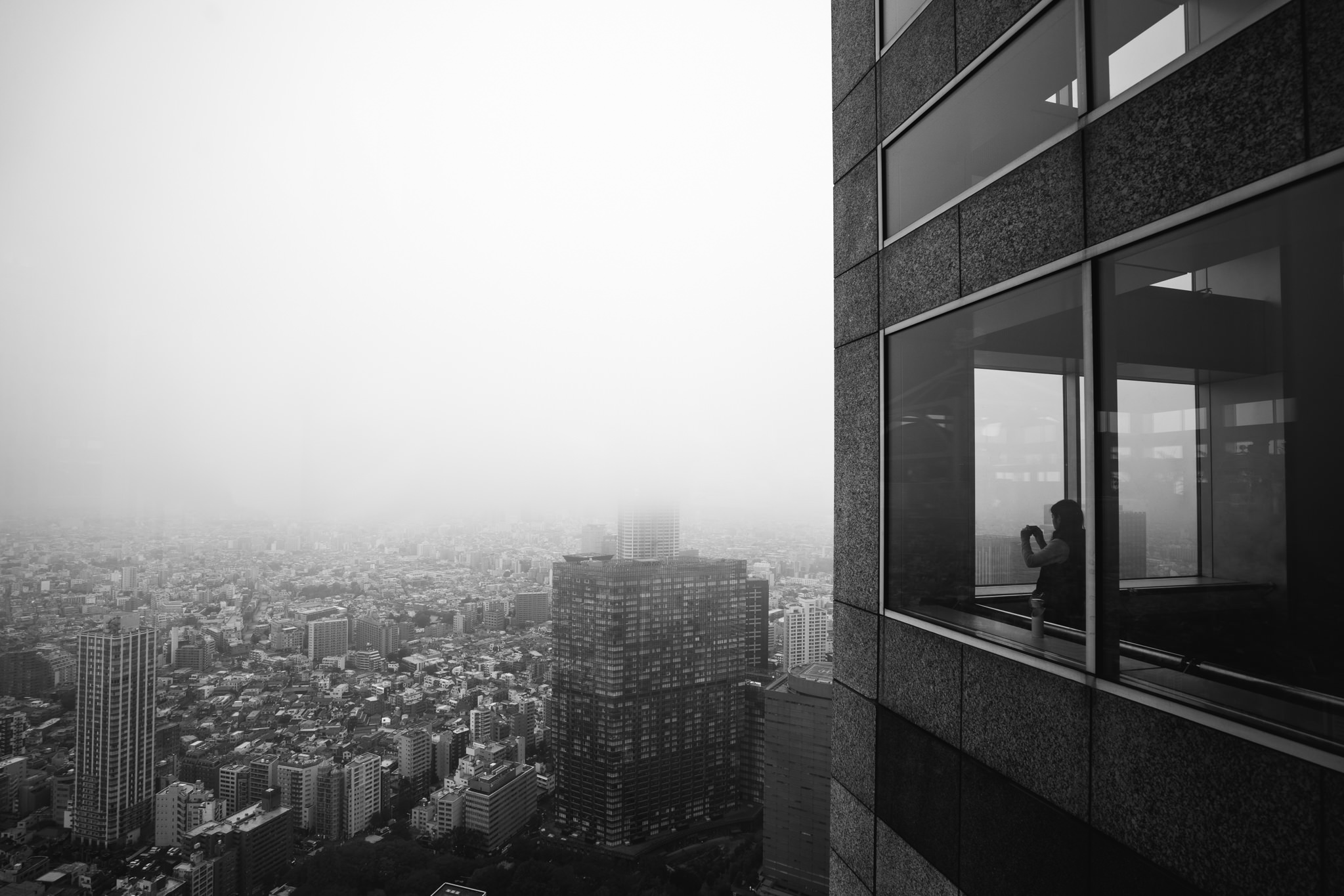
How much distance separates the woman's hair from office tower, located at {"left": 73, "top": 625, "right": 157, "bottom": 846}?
16546mm

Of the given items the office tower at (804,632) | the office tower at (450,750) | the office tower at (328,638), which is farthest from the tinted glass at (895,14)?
the office tower at (328,638)

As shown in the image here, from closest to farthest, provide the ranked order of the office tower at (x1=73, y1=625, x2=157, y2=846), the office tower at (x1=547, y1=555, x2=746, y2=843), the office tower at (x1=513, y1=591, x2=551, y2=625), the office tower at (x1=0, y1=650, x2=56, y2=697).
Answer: the office tower at (x1=73, y1=625, x2=157, y2=846)
the office tower at (x1=0, y1=650, x2=56, y2=697)
the office tower at (x1=547, y1=555, x2=746, y2=843)
the office tower at (x1=513, y1=591, x2=551, y2=625)

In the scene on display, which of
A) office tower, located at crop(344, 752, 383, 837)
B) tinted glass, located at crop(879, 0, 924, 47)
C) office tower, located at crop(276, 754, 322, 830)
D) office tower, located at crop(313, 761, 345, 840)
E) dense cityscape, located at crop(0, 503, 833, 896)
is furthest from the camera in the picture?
→ office tower, located at crop(344, 752, 383, 837)

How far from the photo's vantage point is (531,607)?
2581 cm

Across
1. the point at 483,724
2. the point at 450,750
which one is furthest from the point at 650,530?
the point at 450,750

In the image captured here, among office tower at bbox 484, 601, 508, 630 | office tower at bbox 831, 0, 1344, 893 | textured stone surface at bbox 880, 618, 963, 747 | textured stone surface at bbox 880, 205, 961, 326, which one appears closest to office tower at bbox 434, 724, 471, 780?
office tower at bbox 484, 601, 508, 630

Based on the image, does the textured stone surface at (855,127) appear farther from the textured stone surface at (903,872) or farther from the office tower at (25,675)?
the office tower at (25,675)

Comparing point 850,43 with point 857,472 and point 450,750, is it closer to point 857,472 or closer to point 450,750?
point 857,472

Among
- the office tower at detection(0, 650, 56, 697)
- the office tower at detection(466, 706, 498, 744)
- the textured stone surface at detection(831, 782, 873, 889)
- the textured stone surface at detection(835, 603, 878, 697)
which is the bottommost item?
the office tower at detection(466, 706, 498, 744)

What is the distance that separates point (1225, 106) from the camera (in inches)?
89.8

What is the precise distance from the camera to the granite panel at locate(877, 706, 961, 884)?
362 centimetres

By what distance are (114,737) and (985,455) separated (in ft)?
56.0

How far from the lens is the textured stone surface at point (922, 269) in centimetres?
384

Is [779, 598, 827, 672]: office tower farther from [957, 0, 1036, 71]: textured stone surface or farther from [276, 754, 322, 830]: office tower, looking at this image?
[957, 0, 1036, 71]: textured stone surface
